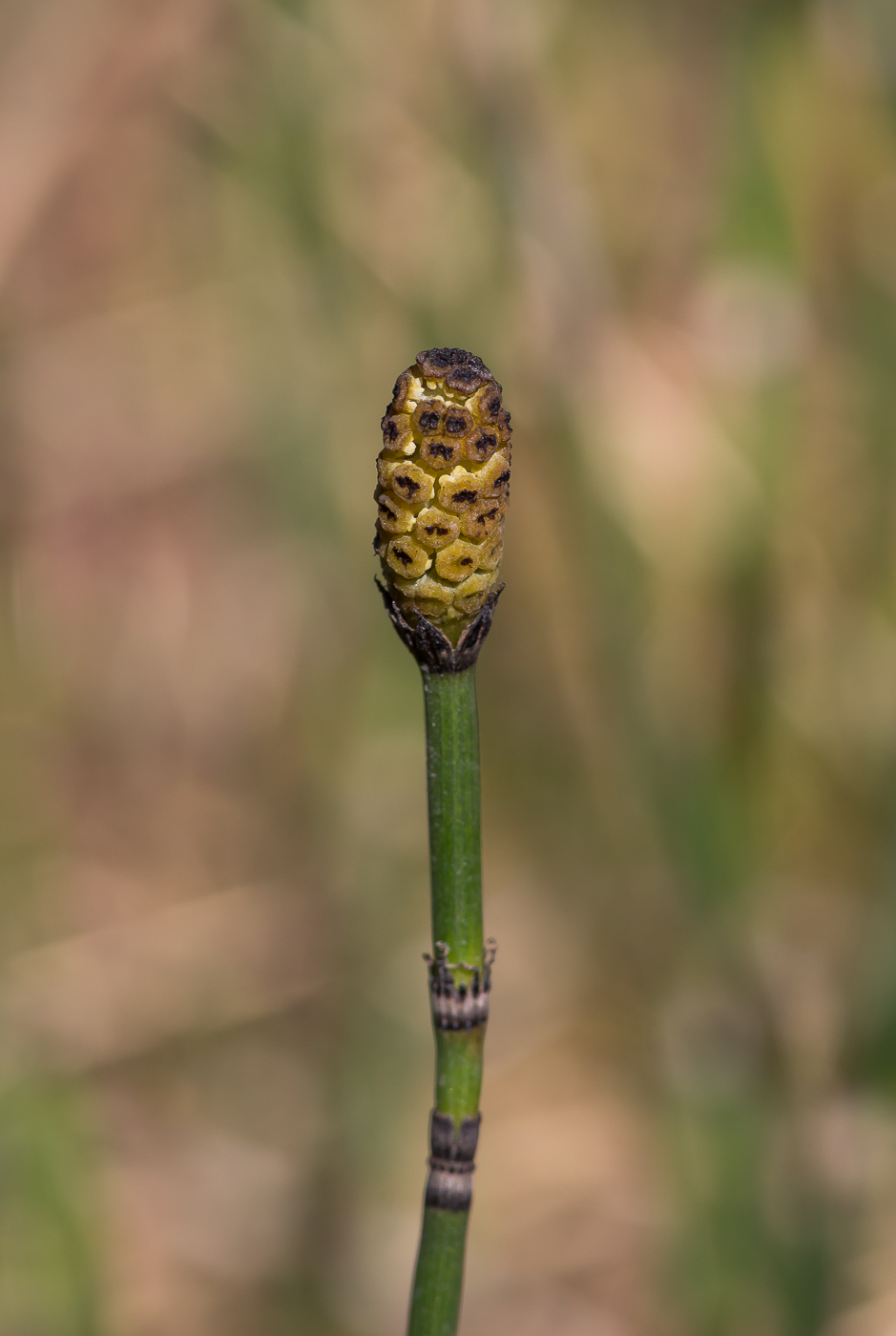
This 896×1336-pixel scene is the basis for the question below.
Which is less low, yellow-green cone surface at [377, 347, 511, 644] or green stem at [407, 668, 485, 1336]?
yellow-green cone surface at [377, 347, 511, 644]

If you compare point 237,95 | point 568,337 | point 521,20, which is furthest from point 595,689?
point 237,95

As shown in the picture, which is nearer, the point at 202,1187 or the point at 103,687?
the point at 202,1187

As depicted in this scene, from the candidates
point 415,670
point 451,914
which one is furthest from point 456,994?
point 415,670

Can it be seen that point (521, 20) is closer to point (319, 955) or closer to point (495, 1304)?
point (319, 955)

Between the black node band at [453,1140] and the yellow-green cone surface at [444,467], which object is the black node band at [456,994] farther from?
the yellow-green cone surface at [444,467]

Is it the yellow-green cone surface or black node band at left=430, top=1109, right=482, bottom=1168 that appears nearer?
the yellow-green cone surface

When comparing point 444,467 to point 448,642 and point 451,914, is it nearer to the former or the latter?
point 448,642

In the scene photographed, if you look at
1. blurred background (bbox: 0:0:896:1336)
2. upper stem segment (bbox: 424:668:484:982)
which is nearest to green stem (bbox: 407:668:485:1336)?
upper stem segment (bbox: 424:668:484:982)

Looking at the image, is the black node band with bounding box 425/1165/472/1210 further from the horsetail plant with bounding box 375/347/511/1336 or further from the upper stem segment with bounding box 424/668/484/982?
the upper stem segment with bounding box 424/668/484/982
